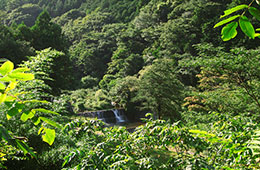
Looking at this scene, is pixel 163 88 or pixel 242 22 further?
pixel 163 88

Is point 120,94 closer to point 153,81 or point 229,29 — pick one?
point 153,81

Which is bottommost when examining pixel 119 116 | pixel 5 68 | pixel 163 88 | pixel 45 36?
pixel 119 116

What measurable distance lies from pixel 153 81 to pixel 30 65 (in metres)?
10.1

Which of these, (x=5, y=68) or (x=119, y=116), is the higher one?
(x=5, y=68)

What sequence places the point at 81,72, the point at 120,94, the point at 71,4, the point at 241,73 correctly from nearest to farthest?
the point at 241,73
the point at 120,94
the point at 81,72
the point at 71,4

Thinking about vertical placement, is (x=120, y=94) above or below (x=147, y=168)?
below

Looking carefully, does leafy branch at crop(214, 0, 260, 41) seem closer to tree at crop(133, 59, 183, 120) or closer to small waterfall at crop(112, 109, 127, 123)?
tree at crop(133, 59, 183, 120)

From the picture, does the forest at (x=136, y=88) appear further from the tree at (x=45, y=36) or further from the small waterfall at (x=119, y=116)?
the small waterfall at (x=119, y=116)

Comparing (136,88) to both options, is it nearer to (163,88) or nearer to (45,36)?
(163,88)

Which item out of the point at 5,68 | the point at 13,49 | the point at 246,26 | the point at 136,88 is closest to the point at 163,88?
the point at 136,88

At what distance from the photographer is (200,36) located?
20.6 metres

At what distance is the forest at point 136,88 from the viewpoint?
4.16 feet

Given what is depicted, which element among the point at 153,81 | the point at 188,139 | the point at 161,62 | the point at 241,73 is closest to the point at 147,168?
the point at 188,139

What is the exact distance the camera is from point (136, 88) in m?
16.7
